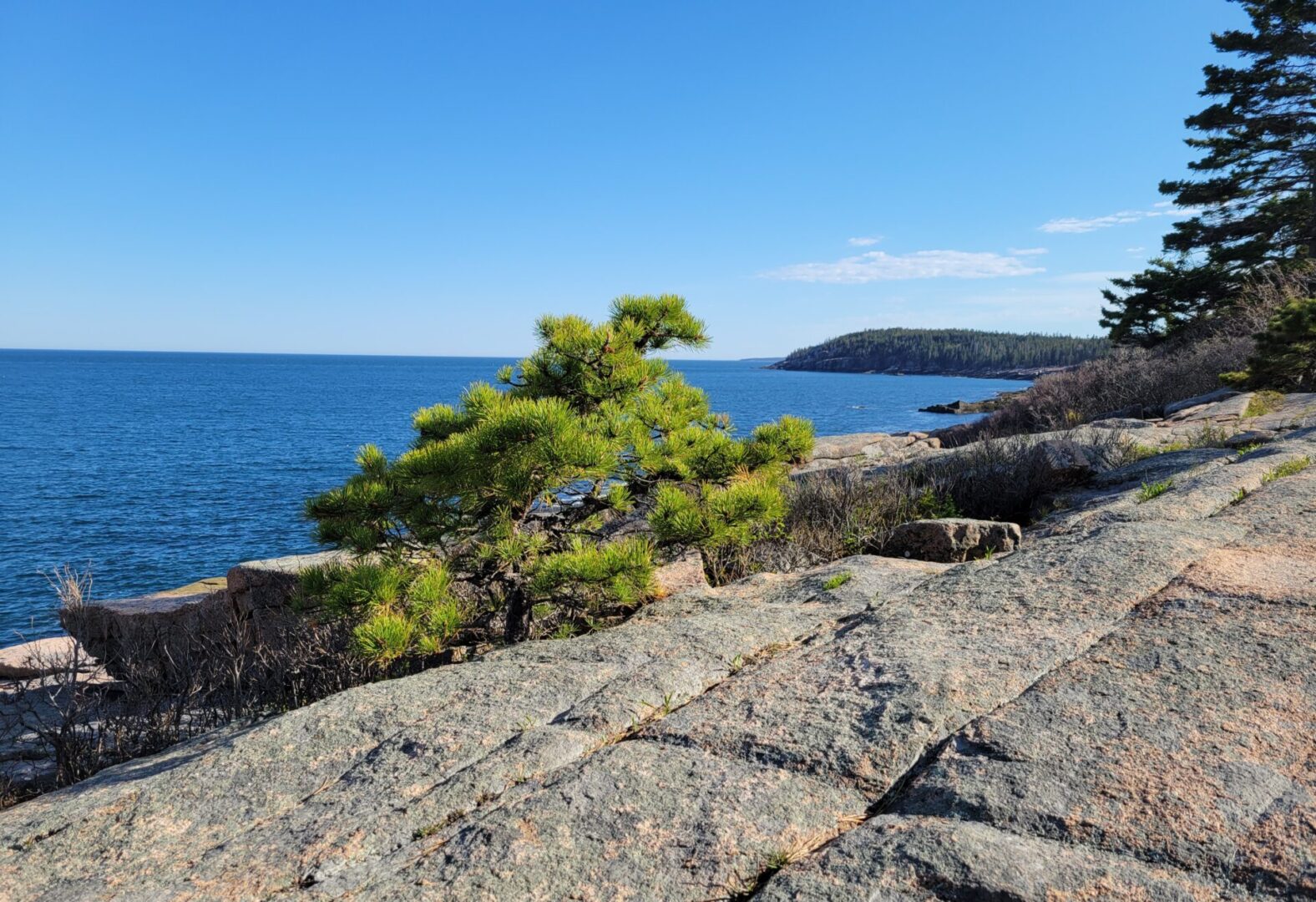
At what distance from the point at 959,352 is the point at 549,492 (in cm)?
16412

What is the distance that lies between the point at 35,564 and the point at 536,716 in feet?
67.2

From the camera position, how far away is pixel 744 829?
269 centimetres

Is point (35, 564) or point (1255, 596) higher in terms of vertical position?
point (1255, 596)

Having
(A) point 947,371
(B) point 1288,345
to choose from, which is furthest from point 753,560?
(A) point 947,371

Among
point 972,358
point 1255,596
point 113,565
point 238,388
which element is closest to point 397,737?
point 1255,596

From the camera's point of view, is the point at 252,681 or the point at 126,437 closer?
the point at 252,681

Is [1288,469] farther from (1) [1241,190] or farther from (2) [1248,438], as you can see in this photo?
(1) [1241,190]

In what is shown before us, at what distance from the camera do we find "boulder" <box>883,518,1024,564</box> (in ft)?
21.9

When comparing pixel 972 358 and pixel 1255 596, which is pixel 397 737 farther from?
pixel 972 358

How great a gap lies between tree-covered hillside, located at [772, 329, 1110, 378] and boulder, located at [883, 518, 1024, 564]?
129 meters

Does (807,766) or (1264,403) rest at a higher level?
(1264,403)

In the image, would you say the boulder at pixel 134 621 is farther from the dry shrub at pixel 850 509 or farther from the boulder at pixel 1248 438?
the boulder at pixel 1248 438

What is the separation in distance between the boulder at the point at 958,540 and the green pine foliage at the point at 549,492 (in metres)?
1.45

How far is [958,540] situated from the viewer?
675 centimetres
